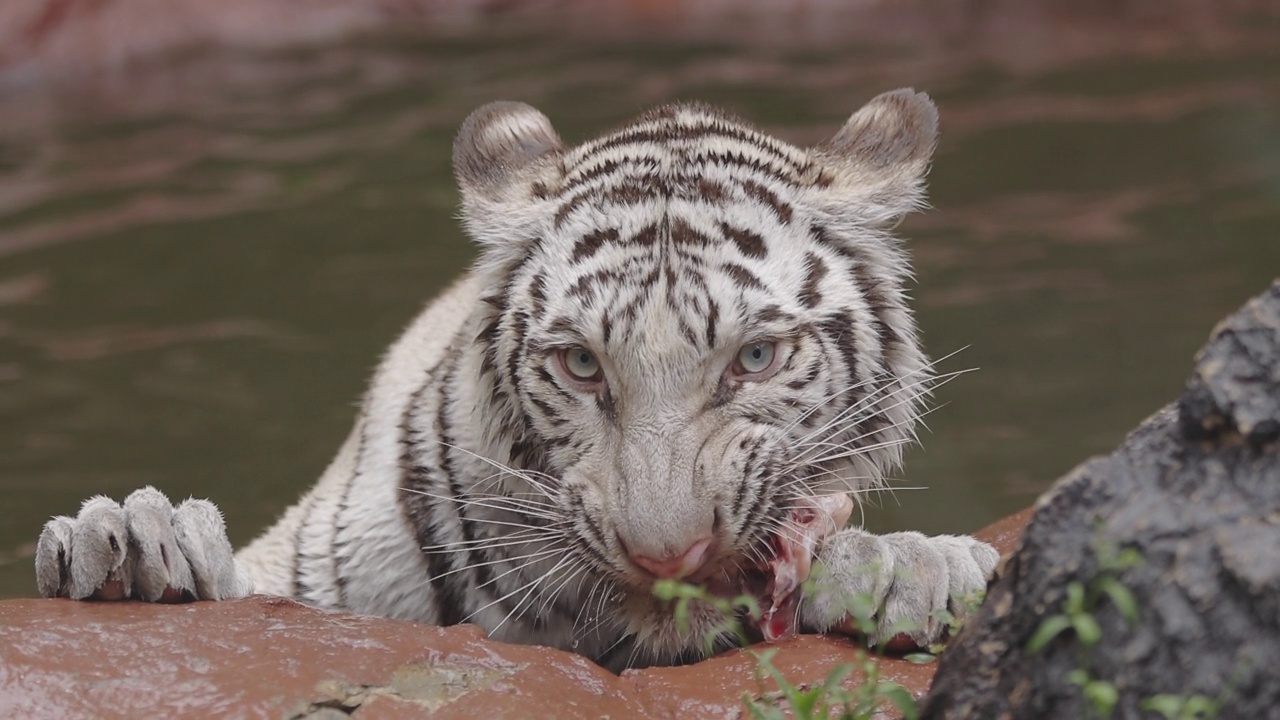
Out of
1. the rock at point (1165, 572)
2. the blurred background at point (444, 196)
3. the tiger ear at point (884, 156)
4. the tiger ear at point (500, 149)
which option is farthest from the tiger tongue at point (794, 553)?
the blurred background at point (444, 196)

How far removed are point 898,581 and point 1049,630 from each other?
3.02 feet

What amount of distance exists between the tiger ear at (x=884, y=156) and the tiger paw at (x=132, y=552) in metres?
1.42

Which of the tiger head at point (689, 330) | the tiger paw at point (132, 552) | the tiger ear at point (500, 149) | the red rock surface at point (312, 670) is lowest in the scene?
the red rock surface at point (312, 670)

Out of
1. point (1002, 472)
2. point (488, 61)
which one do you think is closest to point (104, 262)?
point (488, 61)

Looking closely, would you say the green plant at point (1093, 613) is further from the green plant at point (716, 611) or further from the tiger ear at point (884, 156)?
the tiger ear at point (884, 156)

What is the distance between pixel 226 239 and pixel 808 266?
4.94m

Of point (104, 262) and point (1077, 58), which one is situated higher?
point (1077, 58)

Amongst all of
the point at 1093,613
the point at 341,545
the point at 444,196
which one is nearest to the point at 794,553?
the point at 1093,613

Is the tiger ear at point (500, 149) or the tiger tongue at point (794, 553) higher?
the tiger ear at point (500, 149)

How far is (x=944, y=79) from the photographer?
30.5 ft

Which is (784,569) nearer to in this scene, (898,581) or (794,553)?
(794,553)

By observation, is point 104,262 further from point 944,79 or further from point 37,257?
point 944,79

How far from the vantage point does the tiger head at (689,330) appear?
2818 millimetres

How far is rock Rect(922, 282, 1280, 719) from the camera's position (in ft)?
6.18
